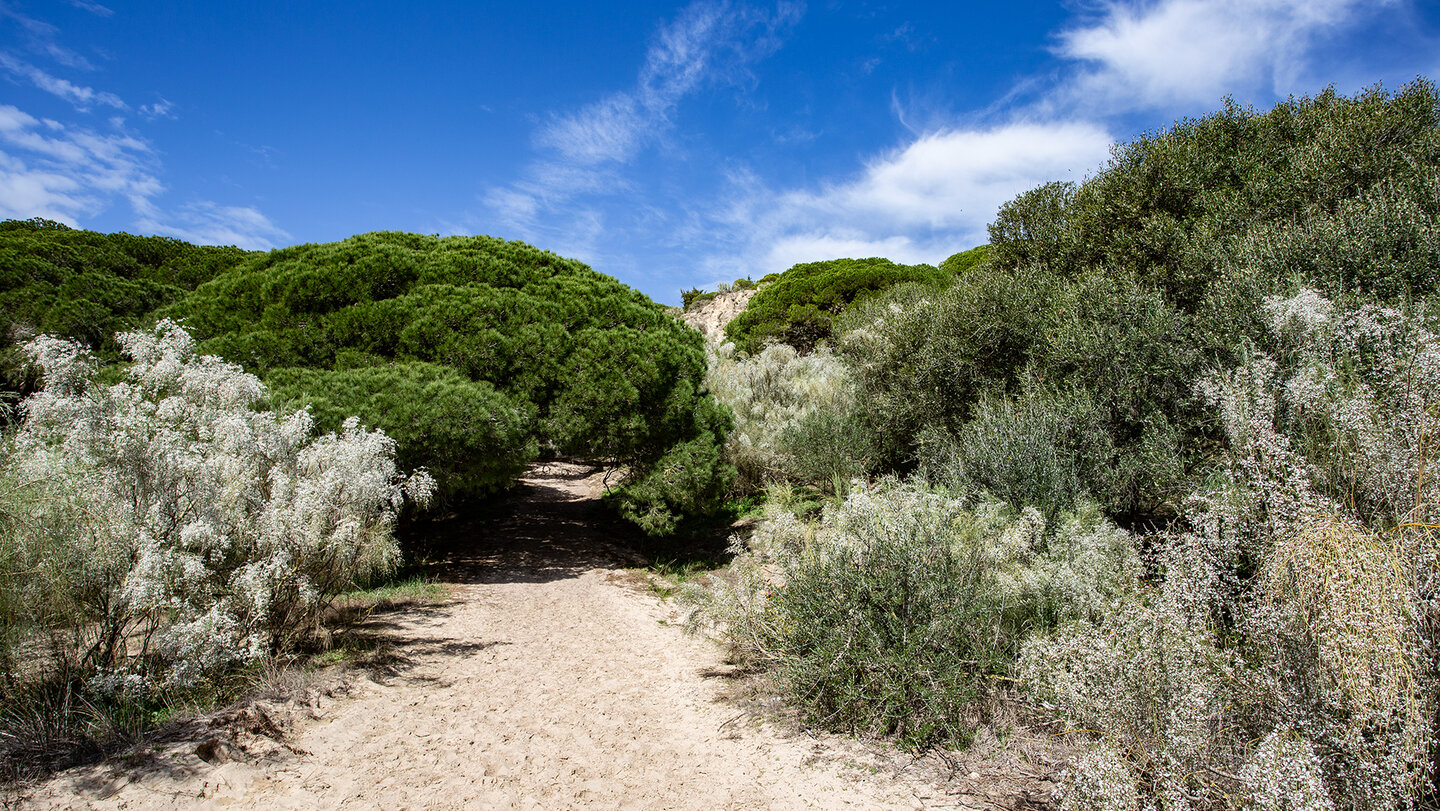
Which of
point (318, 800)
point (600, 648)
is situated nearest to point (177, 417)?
point (318, 800)

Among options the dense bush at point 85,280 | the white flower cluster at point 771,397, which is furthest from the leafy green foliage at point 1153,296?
the dense bush at point 85,280

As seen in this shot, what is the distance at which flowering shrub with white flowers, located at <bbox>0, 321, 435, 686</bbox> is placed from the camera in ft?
12.8

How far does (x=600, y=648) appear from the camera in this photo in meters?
7.15

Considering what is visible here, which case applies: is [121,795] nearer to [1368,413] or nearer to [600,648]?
[600,648]

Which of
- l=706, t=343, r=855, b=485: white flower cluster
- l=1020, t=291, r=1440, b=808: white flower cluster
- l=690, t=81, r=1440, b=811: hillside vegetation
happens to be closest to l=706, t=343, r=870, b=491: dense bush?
l=706, t=343, r=855, b=485: white flower cluster

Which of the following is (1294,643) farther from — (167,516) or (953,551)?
(167,516)

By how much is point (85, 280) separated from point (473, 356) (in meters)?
9.73

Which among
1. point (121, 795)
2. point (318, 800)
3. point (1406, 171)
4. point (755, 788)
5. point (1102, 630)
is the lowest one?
point (755, 788)

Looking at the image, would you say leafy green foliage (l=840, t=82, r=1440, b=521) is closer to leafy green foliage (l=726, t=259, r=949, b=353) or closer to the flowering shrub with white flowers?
the flowering shrub with white flowers

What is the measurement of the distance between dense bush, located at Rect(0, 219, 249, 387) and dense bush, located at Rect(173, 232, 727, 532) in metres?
3.12

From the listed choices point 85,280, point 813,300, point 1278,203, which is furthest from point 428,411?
point 813,300

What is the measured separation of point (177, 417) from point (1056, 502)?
27.6 ft

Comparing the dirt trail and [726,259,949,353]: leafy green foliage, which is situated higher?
[726,259,949,353]: leafy green foliage

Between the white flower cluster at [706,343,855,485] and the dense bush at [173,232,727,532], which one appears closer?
the dense bush at [173,232,727,532]
